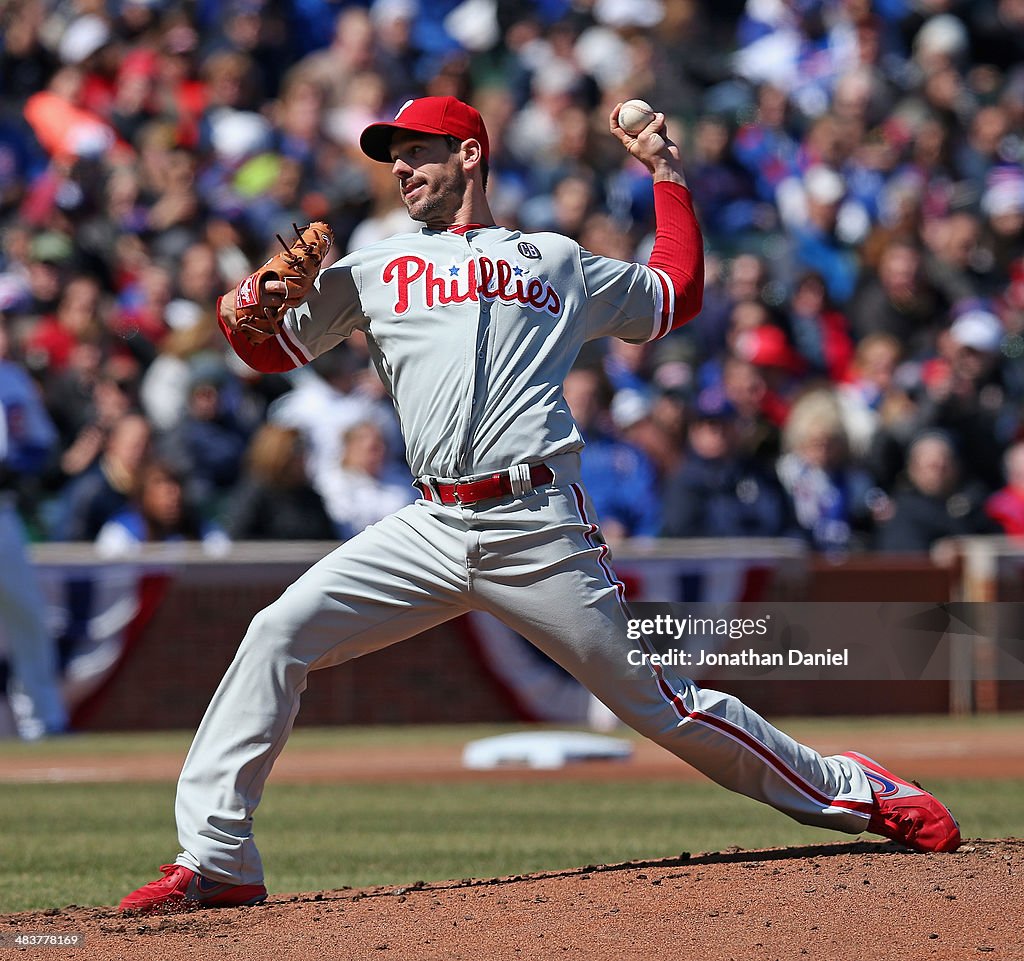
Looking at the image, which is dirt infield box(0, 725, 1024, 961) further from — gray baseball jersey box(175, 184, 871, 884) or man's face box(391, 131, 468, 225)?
man's face box(391, 131, 468, 225)

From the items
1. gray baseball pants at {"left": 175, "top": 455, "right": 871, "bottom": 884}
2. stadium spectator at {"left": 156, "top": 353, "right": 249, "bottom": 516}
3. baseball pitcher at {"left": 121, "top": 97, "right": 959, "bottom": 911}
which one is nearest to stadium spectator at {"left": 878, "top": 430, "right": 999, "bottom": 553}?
stadium spectator at {"left": 156, "top": 353, "right": 249, "bottom": 516}

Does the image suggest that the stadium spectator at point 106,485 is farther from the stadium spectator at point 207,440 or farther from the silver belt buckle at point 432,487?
the silver belt buckle at point 432,487

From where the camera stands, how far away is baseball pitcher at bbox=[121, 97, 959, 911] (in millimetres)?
5211

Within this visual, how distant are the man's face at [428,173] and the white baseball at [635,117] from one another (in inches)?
23.1

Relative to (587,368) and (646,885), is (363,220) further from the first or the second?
(646,885)

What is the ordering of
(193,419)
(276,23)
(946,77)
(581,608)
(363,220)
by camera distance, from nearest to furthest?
(581,608), (193,419), (363,220), (276,23), (946,77)

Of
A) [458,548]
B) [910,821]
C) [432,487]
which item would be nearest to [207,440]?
[432,487]

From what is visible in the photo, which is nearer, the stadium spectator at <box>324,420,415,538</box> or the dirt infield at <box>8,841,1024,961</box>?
the dirt infield at <box>8,841,1024,961</box>

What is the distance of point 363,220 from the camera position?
14289 millimetres

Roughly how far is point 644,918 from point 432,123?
7.34 ft

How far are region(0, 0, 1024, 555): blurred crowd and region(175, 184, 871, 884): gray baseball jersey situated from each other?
21.3 feet

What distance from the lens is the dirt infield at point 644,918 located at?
15.3 ft

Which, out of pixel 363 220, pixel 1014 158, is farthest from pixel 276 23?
pixel 1014 158

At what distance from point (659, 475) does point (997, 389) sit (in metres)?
2.94
